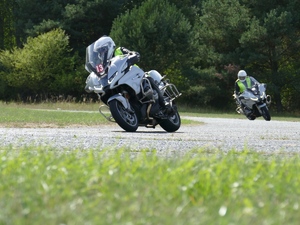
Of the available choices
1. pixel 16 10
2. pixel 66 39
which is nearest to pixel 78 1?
pixel 66 39

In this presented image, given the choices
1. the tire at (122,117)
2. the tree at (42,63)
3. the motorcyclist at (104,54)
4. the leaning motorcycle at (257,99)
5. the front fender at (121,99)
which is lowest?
the tree at (42,63)

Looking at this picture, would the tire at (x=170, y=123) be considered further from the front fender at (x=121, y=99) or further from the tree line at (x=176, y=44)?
the tree line at (x=176, y=44)

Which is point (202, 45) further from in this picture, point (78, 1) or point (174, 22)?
point (78, 1)

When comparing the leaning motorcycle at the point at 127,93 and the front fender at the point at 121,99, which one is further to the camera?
the leaning motorcycle at the point at 127,93

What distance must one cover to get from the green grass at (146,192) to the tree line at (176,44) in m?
46.6

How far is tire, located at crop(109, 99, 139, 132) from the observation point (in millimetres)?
15834

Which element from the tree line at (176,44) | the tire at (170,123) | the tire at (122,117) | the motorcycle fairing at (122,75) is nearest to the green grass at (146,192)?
the tire at (122,117)

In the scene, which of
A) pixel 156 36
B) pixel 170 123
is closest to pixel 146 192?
pixel 170 123

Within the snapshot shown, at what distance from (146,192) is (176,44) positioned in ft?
173

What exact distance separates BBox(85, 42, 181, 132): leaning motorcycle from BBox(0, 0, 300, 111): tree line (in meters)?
35.4

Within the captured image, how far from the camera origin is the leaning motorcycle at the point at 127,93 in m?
16.0

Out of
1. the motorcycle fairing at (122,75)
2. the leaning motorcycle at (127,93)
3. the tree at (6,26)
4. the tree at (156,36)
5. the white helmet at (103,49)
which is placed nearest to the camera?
the leaning motorcycle at (127,93)

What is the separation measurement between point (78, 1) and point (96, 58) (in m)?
48.0

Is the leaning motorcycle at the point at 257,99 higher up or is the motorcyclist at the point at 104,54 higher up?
the motorcyclist at the point at 104,54
